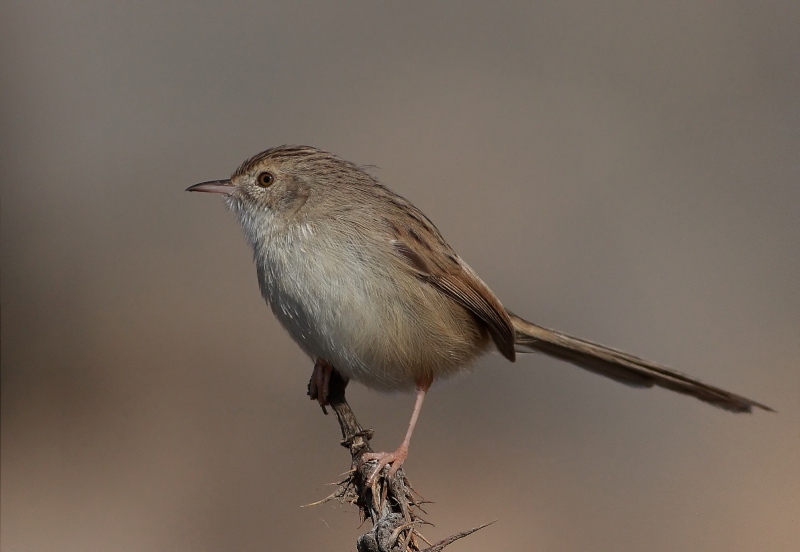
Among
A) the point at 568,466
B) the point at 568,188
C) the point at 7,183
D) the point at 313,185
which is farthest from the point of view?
the point at 7,183

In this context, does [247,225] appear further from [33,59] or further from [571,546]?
[33,59]

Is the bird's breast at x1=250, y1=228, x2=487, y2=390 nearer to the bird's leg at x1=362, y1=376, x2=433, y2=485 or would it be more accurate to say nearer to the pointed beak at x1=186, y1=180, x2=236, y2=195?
the bird's leg at x1=362, y1=376, x2=433, y2=485

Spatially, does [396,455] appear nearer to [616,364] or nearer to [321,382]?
[321,382]

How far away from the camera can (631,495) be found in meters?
6.57

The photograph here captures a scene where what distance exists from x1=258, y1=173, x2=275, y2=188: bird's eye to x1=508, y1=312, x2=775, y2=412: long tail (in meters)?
1.64

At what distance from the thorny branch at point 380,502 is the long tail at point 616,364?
183 cm

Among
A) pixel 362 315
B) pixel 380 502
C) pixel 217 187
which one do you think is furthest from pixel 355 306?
pixel 380 502

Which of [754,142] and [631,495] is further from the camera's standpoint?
[754,142]

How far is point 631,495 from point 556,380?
1254mm

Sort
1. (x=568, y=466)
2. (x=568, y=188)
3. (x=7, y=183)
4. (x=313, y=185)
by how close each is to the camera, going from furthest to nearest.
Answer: (x=7, y=183), (x=568, y=188), (x=568, y=466), (x=313, y=185)

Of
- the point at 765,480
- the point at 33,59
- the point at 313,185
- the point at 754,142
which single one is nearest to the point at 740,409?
the point at 765,480

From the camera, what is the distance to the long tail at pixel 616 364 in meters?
4.65

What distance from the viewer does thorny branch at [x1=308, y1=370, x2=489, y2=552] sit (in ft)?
8.77

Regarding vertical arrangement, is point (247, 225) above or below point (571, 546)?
above
